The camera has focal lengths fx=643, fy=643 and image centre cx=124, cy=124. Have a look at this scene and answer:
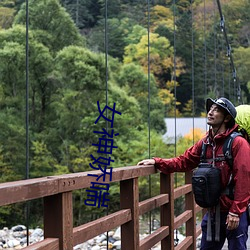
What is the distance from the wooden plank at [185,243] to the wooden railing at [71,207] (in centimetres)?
16

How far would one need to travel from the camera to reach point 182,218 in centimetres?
296

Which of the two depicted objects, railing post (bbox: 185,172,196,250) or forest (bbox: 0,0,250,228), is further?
forest (bbox: 0,0,250,228)

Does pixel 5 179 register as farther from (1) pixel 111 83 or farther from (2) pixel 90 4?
(2) pixel 90 4

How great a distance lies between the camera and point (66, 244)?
4.75 feet

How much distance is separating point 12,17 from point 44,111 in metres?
2.26

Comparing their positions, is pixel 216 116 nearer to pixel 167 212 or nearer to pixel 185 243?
pixel 167 212

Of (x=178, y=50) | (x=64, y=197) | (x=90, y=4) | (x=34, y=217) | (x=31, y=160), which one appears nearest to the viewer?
(x=64, y=197)

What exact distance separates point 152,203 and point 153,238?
0.41 ft

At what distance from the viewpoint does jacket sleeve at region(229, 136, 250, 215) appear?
1924 mm

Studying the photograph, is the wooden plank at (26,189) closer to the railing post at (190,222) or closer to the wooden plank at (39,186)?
the wooden plank at (39,186)

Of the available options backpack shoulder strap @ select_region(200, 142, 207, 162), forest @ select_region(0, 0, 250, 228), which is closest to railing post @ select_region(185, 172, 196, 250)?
backpack shoulder strap @ select_region(200, 142, 207, 162)

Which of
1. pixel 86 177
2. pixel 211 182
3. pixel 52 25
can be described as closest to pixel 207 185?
pixel 211 182

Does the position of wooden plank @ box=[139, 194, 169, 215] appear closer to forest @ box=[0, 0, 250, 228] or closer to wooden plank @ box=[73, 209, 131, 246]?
wooden plank @ box=[73, 209, 131, 246]

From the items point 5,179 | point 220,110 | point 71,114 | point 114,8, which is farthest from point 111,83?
point 220,110
